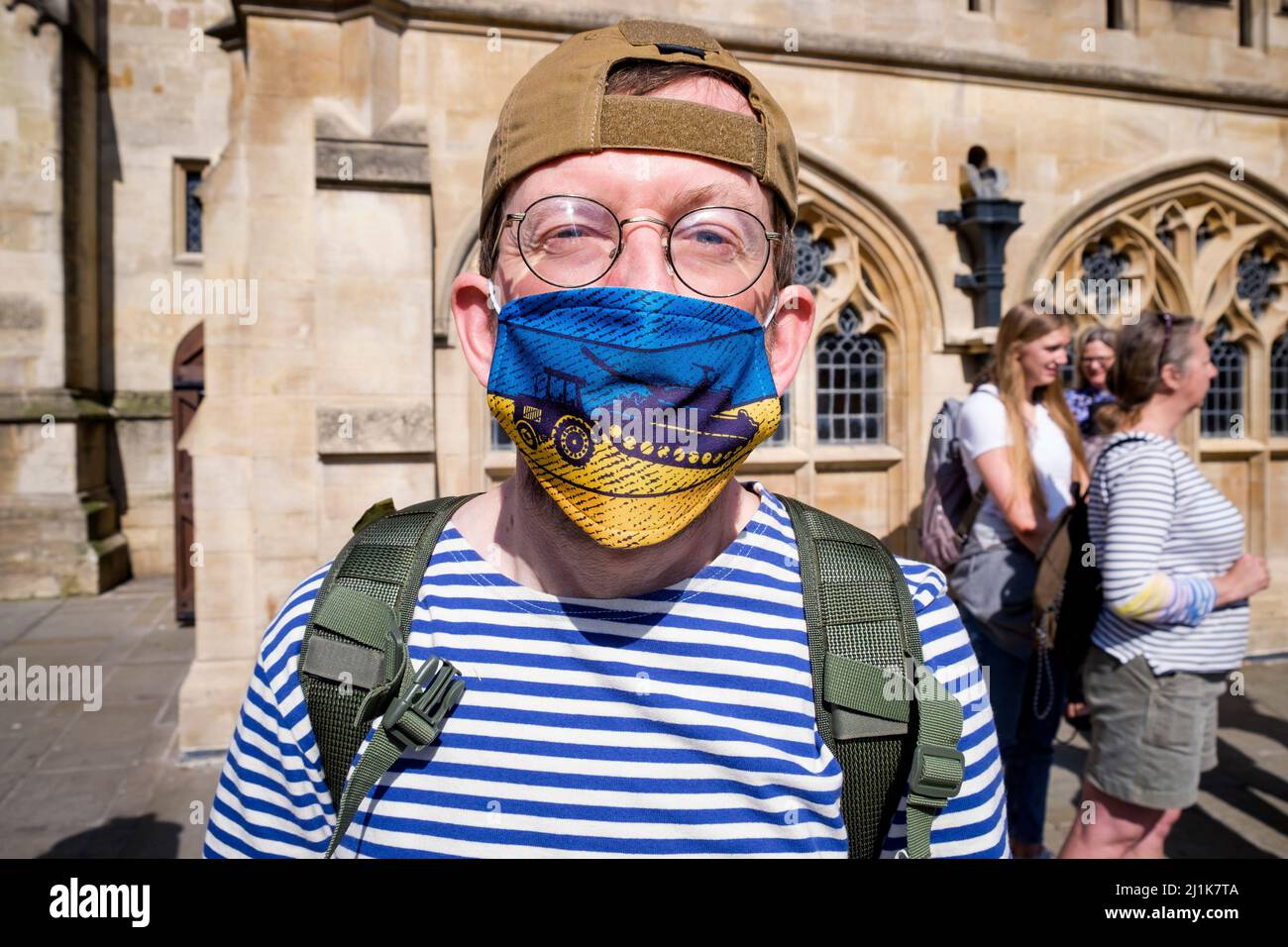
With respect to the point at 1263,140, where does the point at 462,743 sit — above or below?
below

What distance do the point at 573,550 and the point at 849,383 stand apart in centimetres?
509

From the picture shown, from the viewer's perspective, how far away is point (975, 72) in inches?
218

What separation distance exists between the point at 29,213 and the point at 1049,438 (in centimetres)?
1099

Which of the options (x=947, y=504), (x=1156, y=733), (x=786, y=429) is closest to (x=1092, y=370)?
(x=947, y=504)

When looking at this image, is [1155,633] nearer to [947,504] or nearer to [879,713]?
[947,504]

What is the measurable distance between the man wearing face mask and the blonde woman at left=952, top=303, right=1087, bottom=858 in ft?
6.68

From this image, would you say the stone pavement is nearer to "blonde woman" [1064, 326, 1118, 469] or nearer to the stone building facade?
the stone building facade

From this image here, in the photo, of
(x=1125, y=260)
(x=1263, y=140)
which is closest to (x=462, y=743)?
(x=1125, y=260)

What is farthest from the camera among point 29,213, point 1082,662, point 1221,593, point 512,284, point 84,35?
point 84,35

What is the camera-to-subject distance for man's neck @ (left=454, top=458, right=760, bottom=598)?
44.1 inches

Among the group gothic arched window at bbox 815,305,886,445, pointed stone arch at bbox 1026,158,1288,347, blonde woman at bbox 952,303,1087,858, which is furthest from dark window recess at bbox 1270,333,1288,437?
blonde woman at bbox 952,303,1087,858

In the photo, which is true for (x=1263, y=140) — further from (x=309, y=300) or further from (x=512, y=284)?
(x=512, y=284)

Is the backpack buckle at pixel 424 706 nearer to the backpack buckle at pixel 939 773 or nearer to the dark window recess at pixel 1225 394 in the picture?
the backpack buckle at pixel 939 773

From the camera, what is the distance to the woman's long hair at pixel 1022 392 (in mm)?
3092
